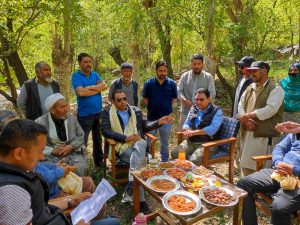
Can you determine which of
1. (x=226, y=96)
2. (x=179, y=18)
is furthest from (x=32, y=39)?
(x=226, y=96)

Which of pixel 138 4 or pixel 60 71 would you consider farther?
pixel 138 4

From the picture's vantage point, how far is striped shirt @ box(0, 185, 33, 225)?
1590mm

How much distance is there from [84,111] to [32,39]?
479cm

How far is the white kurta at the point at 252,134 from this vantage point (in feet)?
13.3

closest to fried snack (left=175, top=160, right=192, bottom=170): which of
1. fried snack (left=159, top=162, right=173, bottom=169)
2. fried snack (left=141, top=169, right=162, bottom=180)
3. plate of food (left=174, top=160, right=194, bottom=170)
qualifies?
plate of food (left=174, top=160, right=194, bottom=170)

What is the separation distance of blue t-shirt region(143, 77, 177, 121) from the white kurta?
4.17ft

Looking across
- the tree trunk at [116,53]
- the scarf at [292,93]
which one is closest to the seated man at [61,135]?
the scarf at [292,93]

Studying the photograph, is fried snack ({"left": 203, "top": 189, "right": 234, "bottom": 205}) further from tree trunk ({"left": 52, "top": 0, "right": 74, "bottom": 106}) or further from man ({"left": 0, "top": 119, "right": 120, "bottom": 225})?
tree trunk ({"left": 52, "top": 0, "right": 74, "bottom": 106})

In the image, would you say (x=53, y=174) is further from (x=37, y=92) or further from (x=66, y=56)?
(x=66, y=56)

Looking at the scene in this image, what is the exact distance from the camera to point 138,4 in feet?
24.5

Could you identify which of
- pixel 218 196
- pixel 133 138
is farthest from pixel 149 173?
pixel 218 196

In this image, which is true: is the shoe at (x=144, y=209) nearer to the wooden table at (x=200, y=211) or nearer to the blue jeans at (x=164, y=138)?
the wooden table at (x=200, y=211)

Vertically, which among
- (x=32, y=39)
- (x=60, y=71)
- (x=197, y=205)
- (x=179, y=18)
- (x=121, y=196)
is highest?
(x=179, y=18)

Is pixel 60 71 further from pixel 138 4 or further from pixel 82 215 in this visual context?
pixel 82 215
